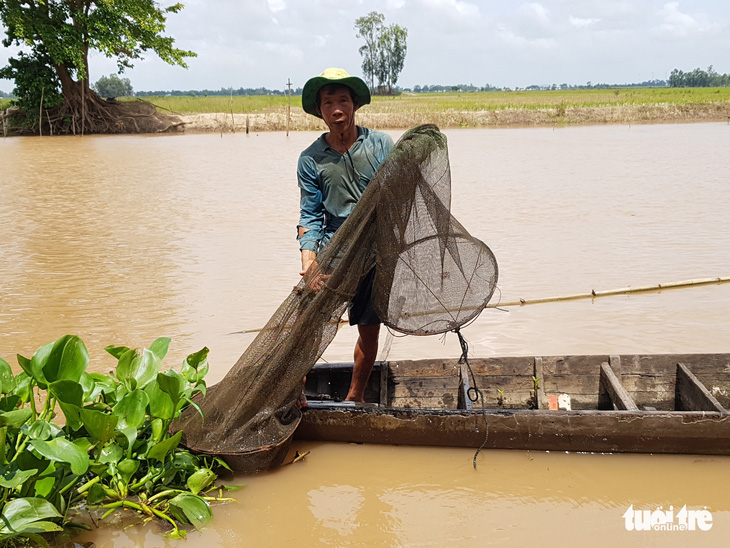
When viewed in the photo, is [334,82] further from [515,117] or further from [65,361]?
[515,117]

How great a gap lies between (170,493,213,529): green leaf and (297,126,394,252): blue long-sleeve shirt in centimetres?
121

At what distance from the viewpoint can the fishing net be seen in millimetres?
2949

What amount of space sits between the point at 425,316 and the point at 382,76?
85.1 metres

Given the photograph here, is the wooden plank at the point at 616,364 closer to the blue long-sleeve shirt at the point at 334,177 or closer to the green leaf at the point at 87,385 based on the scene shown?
the blue long-sleeve shirt at the point at 334,177

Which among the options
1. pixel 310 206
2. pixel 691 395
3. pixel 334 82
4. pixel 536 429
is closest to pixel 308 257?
pixel 310 206

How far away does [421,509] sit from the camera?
2.97m

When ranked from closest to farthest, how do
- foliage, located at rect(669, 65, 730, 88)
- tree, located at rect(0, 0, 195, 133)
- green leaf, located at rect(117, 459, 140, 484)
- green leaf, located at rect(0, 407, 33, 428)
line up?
green leaf, located at rect(0, 407, 33, 428) < green leaf, located at rect(117, 459, 140, 484) < tree, located at rect(0, 0, 195, 133) < foliage, located at rect(669, 65, 730, 88)

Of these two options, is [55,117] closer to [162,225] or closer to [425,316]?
[162,225]

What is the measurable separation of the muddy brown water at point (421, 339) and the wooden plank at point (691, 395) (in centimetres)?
26

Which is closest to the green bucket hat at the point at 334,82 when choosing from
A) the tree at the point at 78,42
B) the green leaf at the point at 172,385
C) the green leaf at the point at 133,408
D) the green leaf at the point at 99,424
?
the green leaf at the point at 172,385

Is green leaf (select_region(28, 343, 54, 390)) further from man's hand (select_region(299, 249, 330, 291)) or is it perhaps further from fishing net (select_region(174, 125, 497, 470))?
man's hand (select_region(299, 249, 330, 291))

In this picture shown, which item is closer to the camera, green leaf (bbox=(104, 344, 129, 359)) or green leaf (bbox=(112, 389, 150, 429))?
green leaf (bbox=(112, 389, 150, 429))

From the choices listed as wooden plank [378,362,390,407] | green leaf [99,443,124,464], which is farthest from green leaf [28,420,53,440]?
wooden plank [378,362,390,407]

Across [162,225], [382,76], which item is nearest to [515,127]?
[162,225]
